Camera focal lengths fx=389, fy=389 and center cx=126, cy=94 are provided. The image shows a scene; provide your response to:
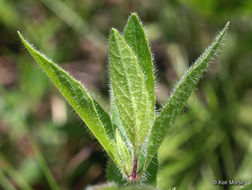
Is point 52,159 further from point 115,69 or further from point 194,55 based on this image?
point 115,69

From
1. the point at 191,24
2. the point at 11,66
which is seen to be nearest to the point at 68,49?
the point at 11,66

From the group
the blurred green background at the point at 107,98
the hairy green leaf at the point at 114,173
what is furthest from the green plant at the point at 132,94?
the blurred green background at the point at 107,98

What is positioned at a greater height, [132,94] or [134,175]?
[132,94]

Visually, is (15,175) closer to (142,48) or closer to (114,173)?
(114,173)

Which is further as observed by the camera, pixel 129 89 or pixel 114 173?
pixel 114 173

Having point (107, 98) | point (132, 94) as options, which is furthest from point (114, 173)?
point (107, 98)

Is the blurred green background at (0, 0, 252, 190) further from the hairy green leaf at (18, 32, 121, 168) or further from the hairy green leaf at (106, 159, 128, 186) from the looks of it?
the hairy green leaf at (18, 32, 121, 168)

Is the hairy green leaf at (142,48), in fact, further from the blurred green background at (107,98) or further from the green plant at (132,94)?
the blurred green background at (107,98)

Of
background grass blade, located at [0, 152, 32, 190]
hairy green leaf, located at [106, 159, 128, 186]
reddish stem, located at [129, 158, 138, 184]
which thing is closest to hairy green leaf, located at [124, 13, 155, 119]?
reddish stem, located at [129, 158, 138, 184]
